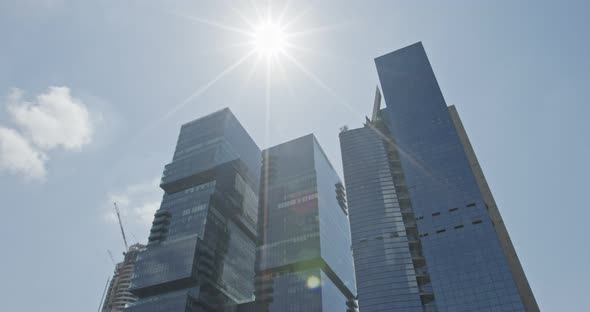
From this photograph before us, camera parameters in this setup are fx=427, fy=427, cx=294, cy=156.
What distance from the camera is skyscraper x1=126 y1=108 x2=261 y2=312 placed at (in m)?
156

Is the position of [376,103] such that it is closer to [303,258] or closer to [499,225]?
[303,258]

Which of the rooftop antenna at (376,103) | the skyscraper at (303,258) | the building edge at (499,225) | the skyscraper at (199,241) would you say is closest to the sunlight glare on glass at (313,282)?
the skyscraper at (303,258)

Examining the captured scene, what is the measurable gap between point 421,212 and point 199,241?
83470 millimetres

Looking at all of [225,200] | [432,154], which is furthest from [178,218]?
[432,154]

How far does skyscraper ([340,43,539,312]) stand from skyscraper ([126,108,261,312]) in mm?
55932

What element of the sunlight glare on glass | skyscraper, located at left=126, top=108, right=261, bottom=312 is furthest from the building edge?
skyscraper, located at left=126, top=108, right=261, bottom=312

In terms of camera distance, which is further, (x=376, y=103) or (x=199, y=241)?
(x=376, y=103)

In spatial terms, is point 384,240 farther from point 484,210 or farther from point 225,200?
point 225,200

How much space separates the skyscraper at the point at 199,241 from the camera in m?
156

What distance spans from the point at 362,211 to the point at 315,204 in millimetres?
34878

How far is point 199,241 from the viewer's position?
163 m

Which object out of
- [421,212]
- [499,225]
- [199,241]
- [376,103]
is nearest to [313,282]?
[199,241]

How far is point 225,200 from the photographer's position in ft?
616

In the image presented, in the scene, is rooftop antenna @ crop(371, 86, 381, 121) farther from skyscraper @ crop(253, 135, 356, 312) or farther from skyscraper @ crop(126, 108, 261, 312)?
skyscraper @ crop(126, 108, 261, 312)
